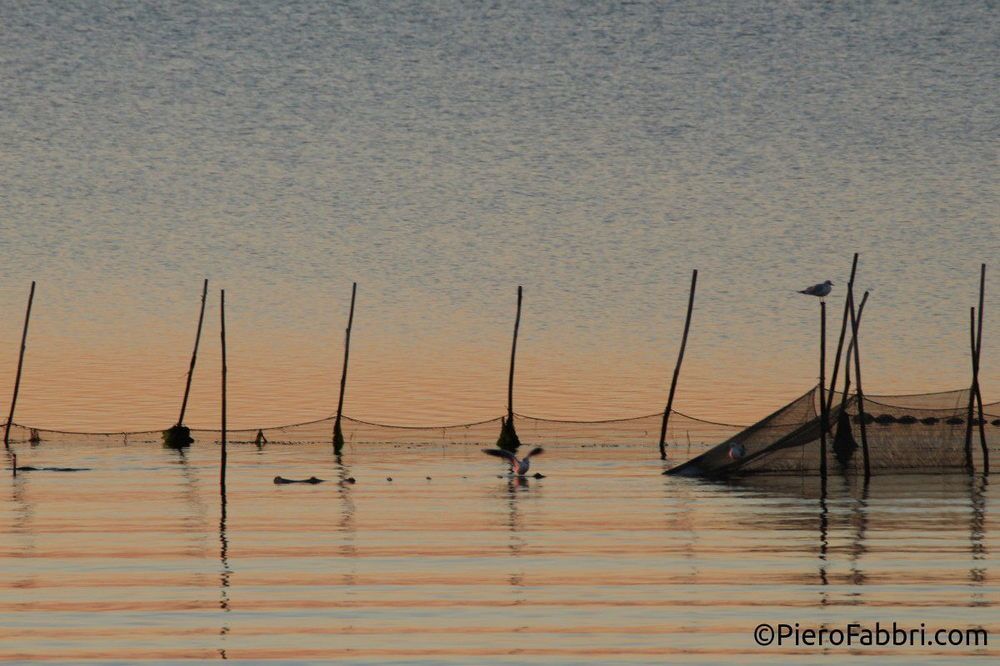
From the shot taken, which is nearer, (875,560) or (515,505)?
(875,560)

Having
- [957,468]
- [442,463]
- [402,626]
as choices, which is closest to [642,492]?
[957,468]

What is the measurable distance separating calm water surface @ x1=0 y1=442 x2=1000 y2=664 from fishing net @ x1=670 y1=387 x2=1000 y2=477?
2.35ft

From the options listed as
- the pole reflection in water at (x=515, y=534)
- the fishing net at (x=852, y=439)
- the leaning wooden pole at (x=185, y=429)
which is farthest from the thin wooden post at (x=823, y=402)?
the leaning wooden pole at (x=185, y=429)

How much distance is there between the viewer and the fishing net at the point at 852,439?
40.3 metres

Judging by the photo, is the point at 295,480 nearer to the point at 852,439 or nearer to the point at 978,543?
the point at 852,439

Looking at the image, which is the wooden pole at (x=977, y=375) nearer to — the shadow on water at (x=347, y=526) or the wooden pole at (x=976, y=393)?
the wooden pole at (x=976, y=393)

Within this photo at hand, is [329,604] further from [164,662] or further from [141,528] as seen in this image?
[141,528]

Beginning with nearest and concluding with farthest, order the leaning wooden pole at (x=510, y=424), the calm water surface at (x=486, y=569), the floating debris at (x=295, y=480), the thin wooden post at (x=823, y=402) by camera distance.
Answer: the calm water surface at (x=486, y=569) < the thin wooden post at (x=823, y=402) < the floating debris at (x=295, y=480) < the leaning wooden pole at (x=510, y=424)

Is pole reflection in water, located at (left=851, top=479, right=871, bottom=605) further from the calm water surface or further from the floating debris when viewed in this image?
the floating debris

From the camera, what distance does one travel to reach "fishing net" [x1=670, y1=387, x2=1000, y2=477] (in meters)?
40.3

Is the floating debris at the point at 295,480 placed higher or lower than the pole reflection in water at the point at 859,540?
lower

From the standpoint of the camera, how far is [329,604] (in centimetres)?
2003

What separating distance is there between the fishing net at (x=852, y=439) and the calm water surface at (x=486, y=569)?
0.72 m

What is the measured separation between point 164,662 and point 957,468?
3499cm
